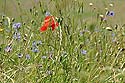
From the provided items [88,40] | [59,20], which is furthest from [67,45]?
[88,40]

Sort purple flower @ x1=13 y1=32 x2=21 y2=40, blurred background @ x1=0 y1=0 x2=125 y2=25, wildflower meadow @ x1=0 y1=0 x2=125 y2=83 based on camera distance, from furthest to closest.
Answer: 1. purple flower @ x1=13 y1=32 x2=21 y2=40
2. blurred background @ x1=0 y1=0 x2=125 y2=25
3. wildflower meadow @ x1=0 y1=0 x2=125 y2=83

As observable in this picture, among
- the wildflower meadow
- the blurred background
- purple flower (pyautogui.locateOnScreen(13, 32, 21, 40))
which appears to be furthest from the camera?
purple flower (pyautogui.locateOnScreen(13, 32, 21, 40))

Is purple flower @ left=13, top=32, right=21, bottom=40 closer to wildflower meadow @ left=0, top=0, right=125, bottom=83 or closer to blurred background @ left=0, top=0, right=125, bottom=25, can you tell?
wildflower meadow @ left=0, top=0, right=125, bottom=83

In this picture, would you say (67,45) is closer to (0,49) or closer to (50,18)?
(50,18)

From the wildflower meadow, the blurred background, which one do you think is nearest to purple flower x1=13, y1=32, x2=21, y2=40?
the wildflower meadow

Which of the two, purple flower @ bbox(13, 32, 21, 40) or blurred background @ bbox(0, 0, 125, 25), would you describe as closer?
blurred background @ bbox(0, 0, 125, 25)

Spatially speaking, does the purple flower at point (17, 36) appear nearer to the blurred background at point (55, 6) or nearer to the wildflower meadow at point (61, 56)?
the wildflower meadow at point (61, 56)

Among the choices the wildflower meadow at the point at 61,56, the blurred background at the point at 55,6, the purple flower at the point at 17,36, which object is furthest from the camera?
the purple flower at the point at 17,36

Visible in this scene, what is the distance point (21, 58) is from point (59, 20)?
421 mm

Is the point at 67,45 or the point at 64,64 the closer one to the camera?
the point at 64,64

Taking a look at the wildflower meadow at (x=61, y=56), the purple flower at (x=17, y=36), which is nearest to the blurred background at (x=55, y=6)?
the wildflower meadow at (x=61, y=56)

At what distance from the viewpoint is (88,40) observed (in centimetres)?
309

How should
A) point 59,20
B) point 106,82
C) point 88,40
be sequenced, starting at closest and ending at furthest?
point 106,82
point 59,20
point 88,40

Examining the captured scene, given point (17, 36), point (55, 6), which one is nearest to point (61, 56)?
point (55, 6)
